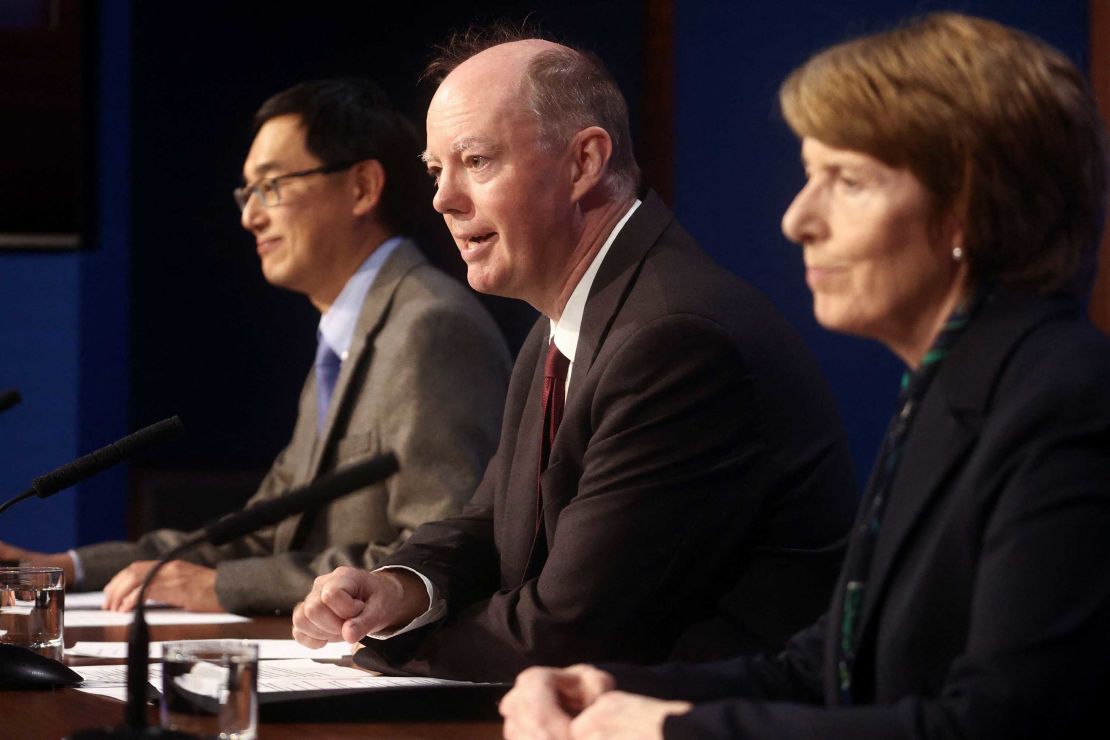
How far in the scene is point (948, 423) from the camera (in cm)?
118

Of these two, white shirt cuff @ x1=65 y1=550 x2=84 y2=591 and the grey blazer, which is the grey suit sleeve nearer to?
the grey blazer

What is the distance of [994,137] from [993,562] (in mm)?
344

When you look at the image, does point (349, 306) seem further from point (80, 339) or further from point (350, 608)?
point (350, 608)

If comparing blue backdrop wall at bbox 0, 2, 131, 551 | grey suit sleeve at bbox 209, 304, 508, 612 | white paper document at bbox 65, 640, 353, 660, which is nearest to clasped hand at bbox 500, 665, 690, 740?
white paper document at bbox 65, 640, 353, 660

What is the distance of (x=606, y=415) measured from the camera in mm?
1890

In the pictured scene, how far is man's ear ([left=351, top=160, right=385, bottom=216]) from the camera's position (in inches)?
132

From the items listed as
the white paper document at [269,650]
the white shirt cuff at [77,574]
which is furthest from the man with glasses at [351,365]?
the white paper document at [269,650]

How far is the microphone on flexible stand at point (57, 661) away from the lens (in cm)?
171

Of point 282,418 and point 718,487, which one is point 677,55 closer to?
point 282,418

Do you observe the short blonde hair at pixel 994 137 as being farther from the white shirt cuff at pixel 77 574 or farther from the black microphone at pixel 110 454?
the white shirt cuff at pixel 77 574

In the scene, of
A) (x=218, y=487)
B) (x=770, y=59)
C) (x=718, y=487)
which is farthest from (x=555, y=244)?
(x=218, y=487)

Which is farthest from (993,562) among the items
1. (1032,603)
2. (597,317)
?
(597,317)

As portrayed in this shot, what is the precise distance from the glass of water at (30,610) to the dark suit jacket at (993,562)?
3.55 feet

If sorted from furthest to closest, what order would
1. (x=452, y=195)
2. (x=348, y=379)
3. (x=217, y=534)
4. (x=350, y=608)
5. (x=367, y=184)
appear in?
(x=367, y=184), (x=348, y=379), (x=452, y=195), (x=350, y=608), (x=217, y=534)
